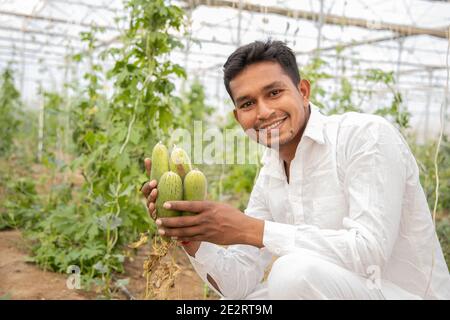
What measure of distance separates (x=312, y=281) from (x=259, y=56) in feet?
2.90

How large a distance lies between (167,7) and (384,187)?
2357 mm

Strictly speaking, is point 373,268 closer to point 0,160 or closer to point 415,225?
point 415,225

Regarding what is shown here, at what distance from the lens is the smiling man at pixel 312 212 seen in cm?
160

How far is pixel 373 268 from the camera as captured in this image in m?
1.68

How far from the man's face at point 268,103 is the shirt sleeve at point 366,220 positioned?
11.4 inches

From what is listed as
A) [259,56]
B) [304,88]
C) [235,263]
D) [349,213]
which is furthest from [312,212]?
[259,56]

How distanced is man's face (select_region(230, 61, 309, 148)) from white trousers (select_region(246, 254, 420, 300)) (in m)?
0.50

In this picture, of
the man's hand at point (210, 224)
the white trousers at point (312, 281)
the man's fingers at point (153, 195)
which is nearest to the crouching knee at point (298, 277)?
the white trousers at point (312, 281)

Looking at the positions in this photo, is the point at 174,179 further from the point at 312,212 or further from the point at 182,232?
the point at 312,212

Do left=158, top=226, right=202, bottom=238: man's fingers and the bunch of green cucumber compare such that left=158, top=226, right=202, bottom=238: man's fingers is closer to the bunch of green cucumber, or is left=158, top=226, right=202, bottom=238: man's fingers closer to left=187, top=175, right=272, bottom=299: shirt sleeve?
the bunch of green cucumber

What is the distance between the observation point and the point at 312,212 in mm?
1905

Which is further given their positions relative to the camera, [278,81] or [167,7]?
[167,7]
